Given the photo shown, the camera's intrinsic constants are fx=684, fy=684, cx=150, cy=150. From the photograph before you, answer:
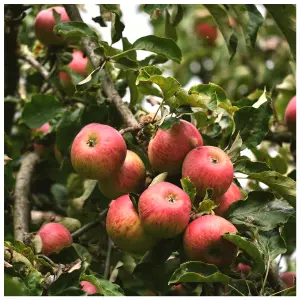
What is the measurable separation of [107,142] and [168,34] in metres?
0.53

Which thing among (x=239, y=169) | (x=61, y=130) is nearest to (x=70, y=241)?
(x=61, y=130)

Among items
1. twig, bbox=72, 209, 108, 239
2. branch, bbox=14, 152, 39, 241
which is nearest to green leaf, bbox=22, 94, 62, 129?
branch, bbox=14, 152, 39, 241

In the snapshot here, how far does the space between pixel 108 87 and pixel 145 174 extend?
0.83ft

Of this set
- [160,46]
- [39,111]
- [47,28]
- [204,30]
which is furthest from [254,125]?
[204,30]

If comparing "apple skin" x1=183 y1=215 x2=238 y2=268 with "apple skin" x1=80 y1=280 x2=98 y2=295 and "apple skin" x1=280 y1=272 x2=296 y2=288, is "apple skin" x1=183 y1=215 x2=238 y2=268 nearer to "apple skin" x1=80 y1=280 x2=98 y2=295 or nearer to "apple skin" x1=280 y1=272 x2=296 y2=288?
"apple skin" x1=80 y1=280 x2=98 y2=295

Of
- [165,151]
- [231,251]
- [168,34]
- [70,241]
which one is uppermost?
[168,34]

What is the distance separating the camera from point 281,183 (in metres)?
1.22

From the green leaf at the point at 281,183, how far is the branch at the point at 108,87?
0.86 ft

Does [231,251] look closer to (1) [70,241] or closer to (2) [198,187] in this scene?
(2) [198,187]

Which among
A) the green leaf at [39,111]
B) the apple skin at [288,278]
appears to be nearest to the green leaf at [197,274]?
the apple skin at [288,278]

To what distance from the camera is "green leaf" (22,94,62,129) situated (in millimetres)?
1595

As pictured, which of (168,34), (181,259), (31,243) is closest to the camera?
(181,259)

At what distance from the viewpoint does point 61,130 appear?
1521mm

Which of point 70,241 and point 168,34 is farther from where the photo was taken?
point 168,34
